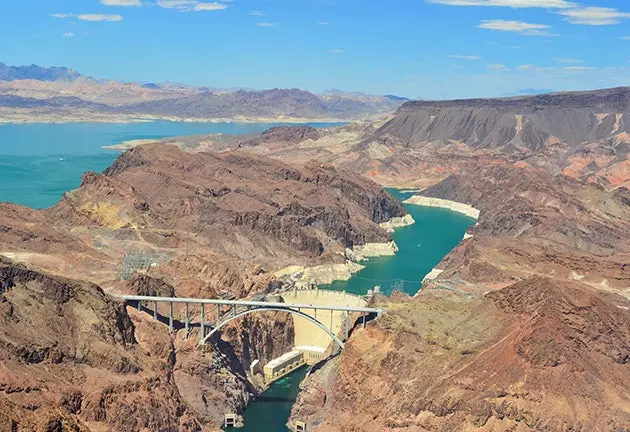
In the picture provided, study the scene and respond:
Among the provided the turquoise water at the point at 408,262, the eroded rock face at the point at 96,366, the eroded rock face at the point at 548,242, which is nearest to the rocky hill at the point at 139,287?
the eroded rock face at the point at 96,366

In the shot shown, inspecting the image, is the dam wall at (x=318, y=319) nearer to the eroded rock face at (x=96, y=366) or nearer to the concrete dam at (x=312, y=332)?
the concrete dam at (x=312, y=332)

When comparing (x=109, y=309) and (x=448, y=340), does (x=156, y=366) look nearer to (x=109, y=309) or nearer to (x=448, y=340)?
(x=109, y=309)

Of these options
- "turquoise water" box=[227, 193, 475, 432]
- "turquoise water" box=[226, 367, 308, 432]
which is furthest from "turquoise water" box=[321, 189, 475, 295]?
"turquoise water" box=[226, 367, 308, 432]

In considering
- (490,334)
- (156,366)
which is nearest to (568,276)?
(490,334)

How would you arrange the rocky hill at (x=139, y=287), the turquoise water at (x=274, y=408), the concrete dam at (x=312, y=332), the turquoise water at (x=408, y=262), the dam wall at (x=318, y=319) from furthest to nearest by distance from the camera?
the turquoise water at (x=408, y=262)
the dam wall at (x=318, y=319)
the concrete dam at (x=312, y=332)
the turquoise water at (x=274, y=408)
the rocky hill at (x=139, y=287)

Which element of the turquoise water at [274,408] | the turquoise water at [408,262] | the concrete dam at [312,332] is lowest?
the turquoise water at [408,262]

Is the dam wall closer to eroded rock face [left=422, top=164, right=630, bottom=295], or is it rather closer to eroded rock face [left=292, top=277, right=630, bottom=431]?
eroded rock face [left=292, top=277, right=630, bottom=431]

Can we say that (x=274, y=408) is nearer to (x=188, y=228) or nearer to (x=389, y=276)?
(x=389, y=276)
